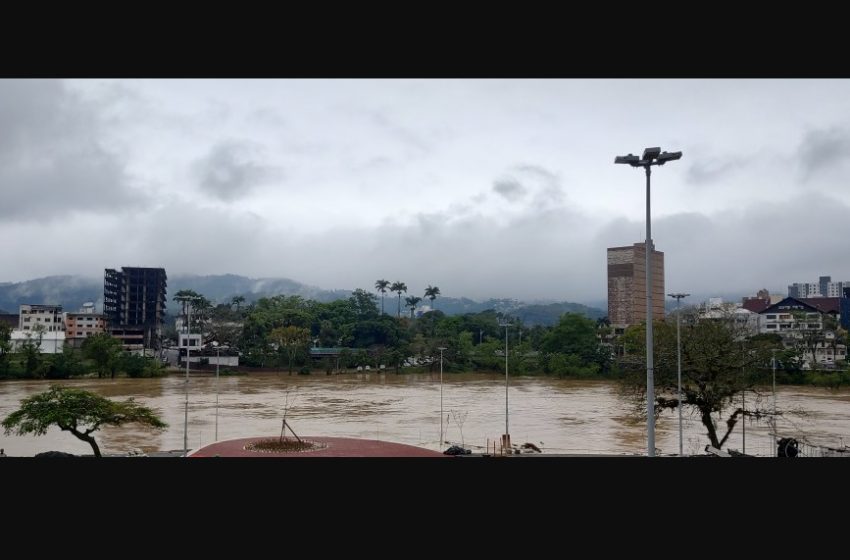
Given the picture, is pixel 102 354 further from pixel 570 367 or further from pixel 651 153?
pixel 651 153

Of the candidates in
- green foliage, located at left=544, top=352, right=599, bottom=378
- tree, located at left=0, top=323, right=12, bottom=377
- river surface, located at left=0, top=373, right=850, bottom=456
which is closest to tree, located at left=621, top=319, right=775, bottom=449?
river surface, located at left=0, top=373, right=850, bottom=456

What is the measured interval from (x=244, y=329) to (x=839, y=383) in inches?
2586

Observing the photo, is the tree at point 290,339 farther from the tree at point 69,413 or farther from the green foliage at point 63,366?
the tree at point 69,413

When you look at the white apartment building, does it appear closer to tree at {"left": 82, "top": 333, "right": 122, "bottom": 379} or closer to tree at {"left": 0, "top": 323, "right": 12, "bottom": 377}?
tree at {"left": 0, "top": 323, "right": 12, "bottom": 377}

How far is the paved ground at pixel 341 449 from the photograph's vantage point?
910 inches

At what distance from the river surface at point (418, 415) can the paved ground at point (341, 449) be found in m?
1.89

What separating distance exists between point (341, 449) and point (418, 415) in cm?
1419

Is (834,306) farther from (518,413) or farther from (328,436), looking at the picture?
(328,436)

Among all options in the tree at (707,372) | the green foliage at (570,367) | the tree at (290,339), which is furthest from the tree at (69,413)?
the green foliage at (570,367)

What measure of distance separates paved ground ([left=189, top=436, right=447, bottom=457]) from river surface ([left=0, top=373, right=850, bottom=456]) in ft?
6.19

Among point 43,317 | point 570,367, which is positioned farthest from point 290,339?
point 43,317

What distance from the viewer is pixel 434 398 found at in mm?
49469

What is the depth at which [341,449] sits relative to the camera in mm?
25000

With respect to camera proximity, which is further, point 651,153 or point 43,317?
point 43,317
